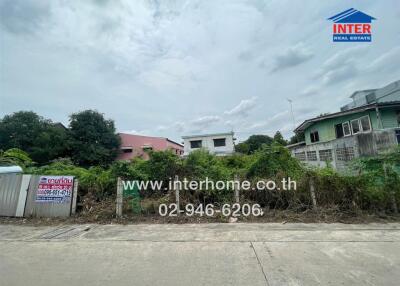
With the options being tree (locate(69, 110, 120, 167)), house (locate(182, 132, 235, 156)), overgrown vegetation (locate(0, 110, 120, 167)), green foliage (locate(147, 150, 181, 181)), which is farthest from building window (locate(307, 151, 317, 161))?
tree (locate(69, 110, 120, 167))

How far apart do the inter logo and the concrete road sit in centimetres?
606

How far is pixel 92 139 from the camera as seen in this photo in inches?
1072

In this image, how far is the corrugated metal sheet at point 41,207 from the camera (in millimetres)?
6566

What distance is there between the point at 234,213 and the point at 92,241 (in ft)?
12.2

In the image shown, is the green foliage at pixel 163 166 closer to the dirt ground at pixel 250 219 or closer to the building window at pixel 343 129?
the dirt ground at pixel 250 219

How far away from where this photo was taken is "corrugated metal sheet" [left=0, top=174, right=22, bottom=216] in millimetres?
6766

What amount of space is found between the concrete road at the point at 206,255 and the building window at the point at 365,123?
29.9 ft

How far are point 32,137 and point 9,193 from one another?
23.8 meters

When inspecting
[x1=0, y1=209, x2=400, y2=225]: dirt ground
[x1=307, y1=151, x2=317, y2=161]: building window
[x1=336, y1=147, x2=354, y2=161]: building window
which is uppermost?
[x1=307, y1=151, x2=317, y2=161]: building window

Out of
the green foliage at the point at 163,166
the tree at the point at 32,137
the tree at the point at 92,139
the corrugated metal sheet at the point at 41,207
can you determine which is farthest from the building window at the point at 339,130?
the tree at the point at 32,137

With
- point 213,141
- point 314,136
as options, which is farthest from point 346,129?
point 213,141

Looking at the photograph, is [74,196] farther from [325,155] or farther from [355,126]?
[355,126]

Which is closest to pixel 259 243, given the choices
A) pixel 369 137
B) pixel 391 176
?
pixel 391 176

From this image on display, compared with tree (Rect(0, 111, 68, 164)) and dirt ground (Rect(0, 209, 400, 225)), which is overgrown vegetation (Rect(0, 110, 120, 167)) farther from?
dirt ground (Rect(0, 209, 400, 225))
